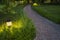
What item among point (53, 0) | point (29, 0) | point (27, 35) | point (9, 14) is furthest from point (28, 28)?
point (29, 0)

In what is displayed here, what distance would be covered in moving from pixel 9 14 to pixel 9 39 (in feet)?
3.58

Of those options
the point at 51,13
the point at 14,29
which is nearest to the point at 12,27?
the point at 14,29

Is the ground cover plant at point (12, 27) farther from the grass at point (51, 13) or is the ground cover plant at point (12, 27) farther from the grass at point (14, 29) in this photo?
the grass at point (51, 13)

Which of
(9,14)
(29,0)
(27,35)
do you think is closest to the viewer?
(9,14)

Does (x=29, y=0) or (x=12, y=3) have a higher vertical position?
(x=12, y=3)

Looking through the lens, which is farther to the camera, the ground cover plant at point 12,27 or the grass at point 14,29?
the grass at point 14,29

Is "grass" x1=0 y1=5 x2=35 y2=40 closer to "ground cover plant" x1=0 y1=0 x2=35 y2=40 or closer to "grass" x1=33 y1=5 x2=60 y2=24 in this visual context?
"ground cover plant" x1=0 y1=0 x2=35 y2=40

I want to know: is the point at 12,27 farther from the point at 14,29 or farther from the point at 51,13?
the point at 51,13

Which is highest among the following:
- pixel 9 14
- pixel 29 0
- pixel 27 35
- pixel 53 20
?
pixel 9 14

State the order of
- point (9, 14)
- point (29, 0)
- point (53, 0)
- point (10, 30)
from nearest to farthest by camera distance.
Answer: point (9, 14)
point (10, 30)
point (53, 0)
point (29, 0)

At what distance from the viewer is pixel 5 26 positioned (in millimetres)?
8180

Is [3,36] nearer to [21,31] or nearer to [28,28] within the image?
[21,31]

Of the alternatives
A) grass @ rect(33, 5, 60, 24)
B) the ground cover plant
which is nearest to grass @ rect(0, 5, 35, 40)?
the ground cover plant

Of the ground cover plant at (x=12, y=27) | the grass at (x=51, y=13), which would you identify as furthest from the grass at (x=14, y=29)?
the grass at (x=51, y=13)
